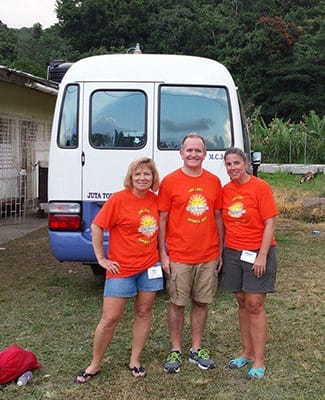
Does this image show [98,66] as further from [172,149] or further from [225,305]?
[225,305]

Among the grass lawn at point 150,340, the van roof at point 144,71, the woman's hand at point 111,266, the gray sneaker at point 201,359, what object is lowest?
the grass lawn at point 150,340

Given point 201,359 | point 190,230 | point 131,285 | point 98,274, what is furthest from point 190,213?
point 98,274

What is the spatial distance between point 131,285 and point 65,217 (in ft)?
5.82

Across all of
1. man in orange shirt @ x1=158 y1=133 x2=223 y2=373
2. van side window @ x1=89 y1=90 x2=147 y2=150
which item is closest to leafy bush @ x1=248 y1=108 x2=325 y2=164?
van side window @ x1=89 y1=90 x2=147 y2=150

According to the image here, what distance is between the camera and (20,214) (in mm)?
11688

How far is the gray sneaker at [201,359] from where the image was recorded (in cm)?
388

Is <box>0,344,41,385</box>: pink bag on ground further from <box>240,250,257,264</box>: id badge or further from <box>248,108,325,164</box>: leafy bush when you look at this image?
<box>248,108,325,164</box>: leafy bush

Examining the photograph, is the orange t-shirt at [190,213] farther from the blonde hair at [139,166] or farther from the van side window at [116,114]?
the van side window at [116,114]

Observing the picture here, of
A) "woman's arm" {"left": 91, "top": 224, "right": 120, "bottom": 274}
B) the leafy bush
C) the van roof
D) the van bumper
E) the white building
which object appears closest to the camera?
"woman's arm" {"left": 91, "top": 224, "right": 120, "bottom": 274}

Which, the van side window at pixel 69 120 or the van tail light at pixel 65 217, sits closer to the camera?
the van tail light at pixel 65 217

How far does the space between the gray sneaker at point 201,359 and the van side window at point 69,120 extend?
236 centimetres

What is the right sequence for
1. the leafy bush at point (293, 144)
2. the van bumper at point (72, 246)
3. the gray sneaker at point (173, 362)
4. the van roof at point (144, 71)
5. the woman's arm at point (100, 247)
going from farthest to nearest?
the leafy bush at point (293, 144)
the van roof at point (144, 71)
the van bumper at point (72, 246)
the gray sneaker at point (173, 362)
the woman's arm at point (100, 247)

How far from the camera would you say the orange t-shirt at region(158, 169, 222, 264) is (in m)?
3.71

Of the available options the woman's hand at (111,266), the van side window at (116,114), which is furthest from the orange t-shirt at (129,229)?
the van side window at (116,114)
